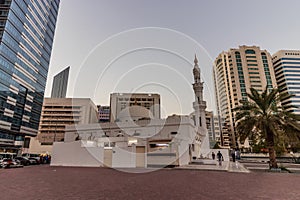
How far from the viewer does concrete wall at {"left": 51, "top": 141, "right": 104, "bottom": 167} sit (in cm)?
2206

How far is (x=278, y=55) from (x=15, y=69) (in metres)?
119

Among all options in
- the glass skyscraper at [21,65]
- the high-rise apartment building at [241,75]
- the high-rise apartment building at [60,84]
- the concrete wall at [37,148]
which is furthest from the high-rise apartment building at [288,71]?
the high-rise apartment building at [60,84]

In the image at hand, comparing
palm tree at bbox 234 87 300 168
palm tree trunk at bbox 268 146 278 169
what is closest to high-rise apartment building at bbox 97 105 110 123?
palm tree at bbox 234 87 300 168

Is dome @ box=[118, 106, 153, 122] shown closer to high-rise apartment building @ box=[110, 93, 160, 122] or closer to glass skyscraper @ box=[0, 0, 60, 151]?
high-rise apartment building @ box=[110, 93, 160, 122]

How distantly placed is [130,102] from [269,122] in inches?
1729

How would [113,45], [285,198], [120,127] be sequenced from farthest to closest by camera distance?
[120,127]
[113,45]
[285,198]

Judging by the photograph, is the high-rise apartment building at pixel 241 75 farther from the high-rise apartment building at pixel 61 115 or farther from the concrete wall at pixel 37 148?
the concrete wall at pixel 37 148

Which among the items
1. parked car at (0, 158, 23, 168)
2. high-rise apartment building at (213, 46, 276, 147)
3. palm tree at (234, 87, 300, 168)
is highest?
high-rise apartment building at (213, 46, 276, 147)

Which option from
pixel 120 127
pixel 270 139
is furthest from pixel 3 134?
pixel 270 139

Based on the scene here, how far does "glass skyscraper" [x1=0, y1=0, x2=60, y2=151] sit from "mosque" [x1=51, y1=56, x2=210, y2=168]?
59.3 ft

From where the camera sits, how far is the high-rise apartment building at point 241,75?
96000mm

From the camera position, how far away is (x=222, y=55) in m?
109

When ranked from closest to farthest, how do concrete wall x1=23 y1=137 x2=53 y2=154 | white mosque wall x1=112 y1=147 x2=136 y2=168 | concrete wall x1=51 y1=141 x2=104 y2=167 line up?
white mosque wall x1=112 y1=147 x2=136 y2=168 → concrete wall x1=51 y1=141 x2=104 y2=167 → concrete wall x1=23 y1=137 x2=53 y2=154

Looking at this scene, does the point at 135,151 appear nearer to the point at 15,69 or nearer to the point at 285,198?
the point at 285,198
